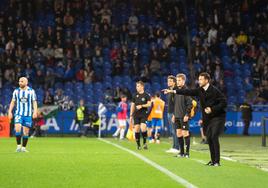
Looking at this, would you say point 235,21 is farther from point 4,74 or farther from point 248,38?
point 4,74

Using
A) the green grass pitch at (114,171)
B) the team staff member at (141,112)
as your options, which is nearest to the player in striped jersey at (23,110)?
the green grass pitch at (114,171)

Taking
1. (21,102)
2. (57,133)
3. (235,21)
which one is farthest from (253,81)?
(21,102)

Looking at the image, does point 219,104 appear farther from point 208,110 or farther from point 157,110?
point 157,110

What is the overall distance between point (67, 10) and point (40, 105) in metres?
7.55

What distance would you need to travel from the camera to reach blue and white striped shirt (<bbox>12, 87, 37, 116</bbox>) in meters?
20.9

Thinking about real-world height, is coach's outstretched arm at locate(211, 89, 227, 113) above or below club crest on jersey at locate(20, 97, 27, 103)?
below

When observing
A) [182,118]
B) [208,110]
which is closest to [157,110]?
[182,118]

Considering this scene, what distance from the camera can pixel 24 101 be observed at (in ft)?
68.9

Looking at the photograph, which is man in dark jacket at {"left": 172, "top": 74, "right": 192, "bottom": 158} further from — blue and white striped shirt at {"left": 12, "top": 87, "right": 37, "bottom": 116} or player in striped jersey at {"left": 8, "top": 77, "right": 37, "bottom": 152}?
blue and white striped shirt at {"left": 12, "top": 87, "right": 37, "bottom": 116}

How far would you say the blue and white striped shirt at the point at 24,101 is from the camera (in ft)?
68.6

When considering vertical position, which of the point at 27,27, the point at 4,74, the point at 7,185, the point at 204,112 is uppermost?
the point at 27,27

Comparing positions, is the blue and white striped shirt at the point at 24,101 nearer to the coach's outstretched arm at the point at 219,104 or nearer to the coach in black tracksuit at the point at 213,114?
the coach in black tracksuit at the point at 213,114

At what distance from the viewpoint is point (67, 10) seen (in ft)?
136

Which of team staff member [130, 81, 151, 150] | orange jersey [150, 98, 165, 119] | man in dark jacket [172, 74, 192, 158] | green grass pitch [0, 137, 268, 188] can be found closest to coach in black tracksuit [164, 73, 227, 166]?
green grass pitch [0, 137, 268, 188]
